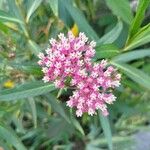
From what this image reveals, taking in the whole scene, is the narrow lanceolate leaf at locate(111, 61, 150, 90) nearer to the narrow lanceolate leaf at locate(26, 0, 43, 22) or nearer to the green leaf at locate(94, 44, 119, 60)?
the green leaf at locate(94, 44, 119, 60)

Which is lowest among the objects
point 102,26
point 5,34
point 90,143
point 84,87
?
point 84,87

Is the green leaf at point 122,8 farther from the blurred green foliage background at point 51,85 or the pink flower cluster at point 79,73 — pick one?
the pink flower cluster at point 79,73

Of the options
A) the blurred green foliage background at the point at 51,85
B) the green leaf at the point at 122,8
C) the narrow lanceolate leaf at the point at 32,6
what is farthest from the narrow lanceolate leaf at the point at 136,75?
the narrow lanceolate leaf at the point at 32,6

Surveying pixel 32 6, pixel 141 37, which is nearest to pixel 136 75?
pixel 141 37

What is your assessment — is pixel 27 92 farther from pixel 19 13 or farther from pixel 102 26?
pixel 102 26

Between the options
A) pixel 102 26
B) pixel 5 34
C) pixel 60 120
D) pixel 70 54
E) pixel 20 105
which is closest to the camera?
pixel 70 54

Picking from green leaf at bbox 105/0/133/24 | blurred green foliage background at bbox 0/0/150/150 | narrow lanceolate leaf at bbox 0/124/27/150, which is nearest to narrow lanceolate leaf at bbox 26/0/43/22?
blurred green foliage background at bbox 0/0/150/150

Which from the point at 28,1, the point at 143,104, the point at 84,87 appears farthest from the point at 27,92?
the point at 143,104
